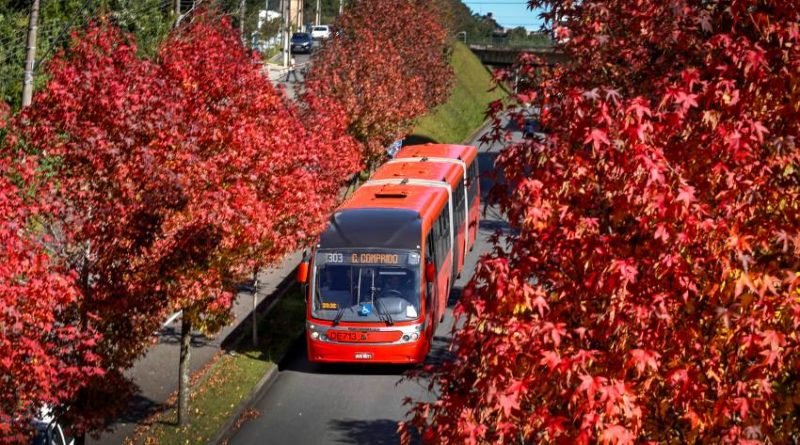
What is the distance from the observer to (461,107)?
76.2 meters

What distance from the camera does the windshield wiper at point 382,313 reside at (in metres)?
22.0

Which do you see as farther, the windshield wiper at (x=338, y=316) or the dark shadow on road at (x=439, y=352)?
the dark shadow on road at (x=439, y=352)

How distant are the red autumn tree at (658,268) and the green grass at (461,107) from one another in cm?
4303

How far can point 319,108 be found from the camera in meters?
29.2

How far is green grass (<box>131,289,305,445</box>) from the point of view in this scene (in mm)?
18659

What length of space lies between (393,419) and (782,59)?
1277cm

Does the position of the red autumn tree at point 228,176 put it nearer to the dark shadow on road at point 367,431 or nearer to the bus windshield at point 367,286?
the bus windshield at point 367,286

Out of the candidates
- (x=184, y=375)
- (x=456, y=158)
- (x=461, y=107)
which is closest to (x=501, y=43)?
(x=461, y=107)

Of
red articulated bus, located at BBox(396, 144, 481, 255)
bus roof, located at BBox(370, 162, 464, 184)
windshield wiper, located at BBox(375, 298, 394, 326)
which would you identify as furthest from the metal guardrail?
windshield wiper, located at BBox(375, 298, 394, 326)

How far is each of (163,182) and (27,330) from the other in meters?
3.22

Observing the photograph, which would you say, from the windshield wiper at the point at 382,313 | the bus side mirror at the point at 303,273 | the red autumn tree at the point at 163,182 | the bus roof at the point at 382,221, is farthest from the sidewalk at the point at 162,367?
the windshield wiper at the point at 382,313

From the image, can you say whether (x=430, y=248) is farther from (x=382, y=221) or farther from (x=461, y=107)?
(x=461, y=107)

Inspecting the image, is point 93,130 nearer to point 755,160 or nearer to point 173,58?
point 173,58

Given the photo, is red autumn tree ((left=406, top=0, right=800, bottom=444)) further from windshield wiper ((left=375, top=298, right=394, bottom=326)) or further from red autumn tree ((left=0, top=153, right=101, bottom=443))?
windshield wiper ((left=375, top=298, right=394, bottom=326))
